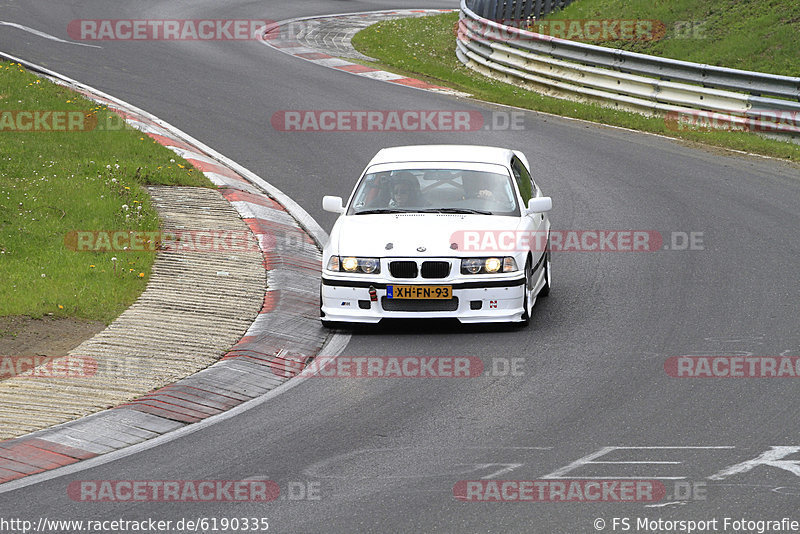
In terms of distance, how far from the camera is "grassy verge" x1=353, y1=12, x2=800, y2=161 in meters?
18.3

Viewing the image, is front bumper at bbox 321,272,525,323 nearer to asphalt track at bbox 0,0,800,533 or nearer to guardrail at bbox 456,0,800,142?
asphalt track at bbox 0,0,800,533

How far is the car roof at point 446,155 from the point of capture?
1173 cm

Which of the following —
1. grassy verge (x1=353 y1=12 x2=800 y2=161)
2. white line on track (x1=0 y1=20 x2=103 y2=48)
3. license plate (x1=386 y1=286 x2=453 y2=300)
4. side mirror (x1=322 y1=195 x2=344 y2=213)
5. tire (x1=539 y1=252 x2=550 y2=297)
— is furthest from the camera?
white line on track (x1=0 y1=20 x2=103 y2=48)

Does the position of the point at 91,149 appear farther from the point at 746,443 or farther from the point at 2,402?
the point at 746,443

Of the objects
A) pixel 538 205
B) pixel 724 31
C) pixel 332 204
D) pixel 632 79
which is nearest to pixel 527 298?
pixel 538 205

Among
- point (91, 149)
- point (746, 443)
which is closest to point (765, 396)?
point (746, 443)

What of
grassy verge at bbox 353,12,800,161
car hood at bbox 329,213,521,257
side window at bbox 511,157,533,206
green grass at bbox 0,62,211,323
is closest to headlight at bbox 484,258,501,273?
car hood at bbox 329,213,521,257

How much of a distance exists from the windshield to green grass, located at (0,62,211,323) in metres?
2.54

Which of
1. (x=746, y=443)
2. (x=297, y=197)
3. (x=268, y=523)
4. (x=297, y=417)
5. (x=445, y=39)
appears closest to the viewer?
(x=268, y=523)

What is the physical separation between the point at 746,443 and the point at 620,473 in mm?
1070

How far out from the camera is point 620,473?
7.04 metres

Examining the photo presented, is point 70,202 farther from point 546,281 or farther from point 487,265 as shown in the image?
point 546,281

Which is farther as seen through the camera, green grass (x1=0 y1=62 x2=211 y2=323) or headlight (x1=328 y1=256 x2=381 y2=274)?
green grass (x1=0 y1=62 x2=211 y2=323)

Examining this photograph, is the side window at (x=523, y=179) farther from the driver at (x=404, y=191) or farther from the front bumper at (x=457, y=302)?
→ the front bumper at (x=457, y=302)
